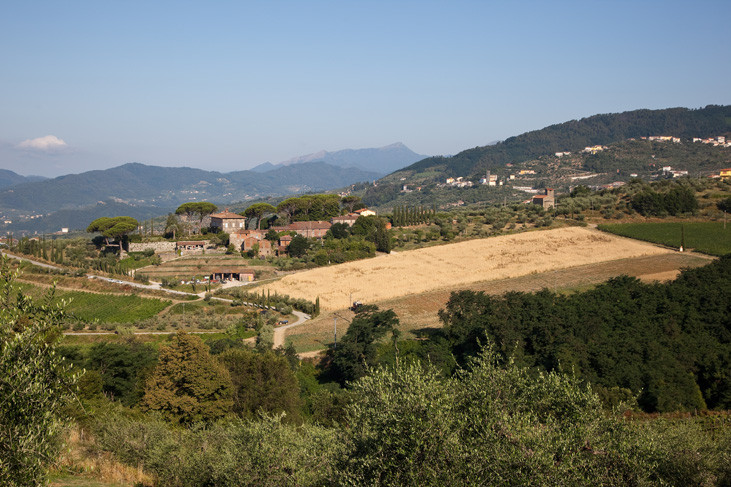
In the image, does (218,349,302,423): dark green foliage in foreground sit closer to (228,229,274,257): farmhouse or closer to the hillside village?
the hillside village

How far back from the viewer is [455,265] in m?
55.9

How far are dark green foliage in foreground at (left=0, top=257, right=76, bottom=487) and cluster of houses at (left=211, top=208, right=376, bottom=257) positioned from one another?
54077 mm

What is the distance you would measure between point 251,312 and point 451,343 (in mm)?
17885

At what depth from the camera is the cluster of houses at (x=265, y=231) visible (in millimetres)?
64812

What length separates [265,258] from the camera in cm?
6225

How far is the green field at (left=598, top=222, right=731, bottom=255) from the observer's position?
53.7m

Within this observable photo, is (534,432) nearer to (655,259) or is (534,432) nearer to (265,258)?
(655,259)

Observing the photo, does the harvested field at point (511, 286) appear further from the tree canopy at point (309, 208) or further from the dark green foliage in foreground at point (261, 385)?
the tree canopy at point (309, 208)

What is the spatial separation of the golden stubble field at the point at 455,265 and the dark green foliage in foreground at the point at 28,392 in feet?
117

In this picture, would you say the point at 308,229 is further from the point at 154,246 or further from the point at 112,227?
the point at 112,227

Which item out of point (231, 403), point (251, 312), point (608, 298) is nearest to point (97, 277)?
point (251, 312)

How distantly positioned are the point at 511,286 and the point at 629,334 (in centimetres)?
1786

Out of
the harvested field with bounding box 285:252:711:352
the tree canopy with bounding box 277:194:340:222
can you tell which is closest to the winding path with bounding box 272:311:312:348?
the harvested field with bounding box 285:252:711:352

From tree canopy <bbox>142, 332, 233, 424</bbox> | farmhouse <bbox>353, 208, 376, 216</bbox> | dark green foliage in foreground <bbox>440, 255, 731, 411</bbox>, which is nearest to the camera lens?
tree canopy <bbox>142, 332, 233, 424</bbox>
